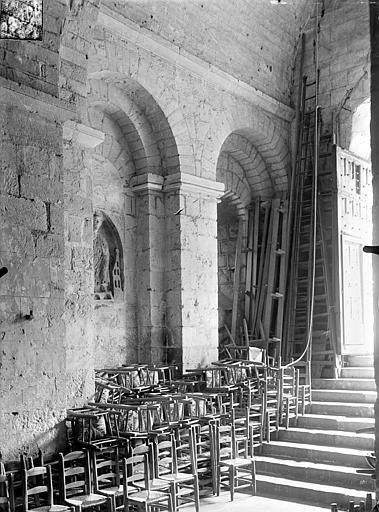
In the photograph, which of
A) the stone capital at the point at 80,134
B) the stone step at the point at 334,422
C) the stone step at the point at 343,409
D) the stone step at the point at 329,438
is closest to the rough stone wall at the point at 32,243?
the stone capital at the point at 80,134

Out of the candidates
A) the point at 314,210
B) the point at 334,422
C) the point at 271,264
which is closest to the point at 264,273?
the point at 271,264

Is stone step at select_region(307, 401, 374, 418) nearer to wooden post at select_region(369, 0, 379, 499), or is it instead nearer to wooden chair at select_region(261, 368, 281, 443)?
wooden chair at select_region(261, 368, 281, 443)

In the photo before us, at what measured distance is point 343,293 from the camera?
10516 mm

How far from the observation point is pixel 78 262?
21.7 feet

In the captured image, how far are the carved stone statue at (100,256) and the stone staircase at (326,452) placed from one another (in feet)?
10.1

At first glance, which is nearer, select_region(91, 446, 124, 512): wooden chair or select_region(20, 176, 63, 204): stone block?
select_region(91, 446, 124, 512): wooden chair

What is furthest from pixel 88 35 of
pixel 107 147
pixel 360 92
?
pixel 360 92

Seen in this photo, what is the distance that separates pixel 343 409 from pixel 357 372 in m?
1.53

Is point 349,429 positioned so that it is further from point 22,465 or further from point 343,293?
point 22,465

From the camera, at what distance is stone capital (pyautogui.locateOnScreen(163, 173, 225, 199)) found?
9.23 m

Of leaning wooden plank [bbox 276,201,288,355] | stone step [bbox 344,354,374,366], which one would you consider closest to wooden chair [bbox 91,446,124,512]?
leaning wooden plank [bbox 276,201,288,355]

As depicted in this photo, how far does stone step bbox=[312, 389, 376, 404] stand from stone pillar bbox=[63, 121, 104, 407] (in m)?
4.13

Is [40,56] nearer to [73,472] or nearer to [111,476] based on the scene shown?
[73,472]

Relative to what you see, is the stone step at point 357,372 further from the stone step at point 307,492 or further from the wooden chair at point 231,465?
the stone step at point 307,492
